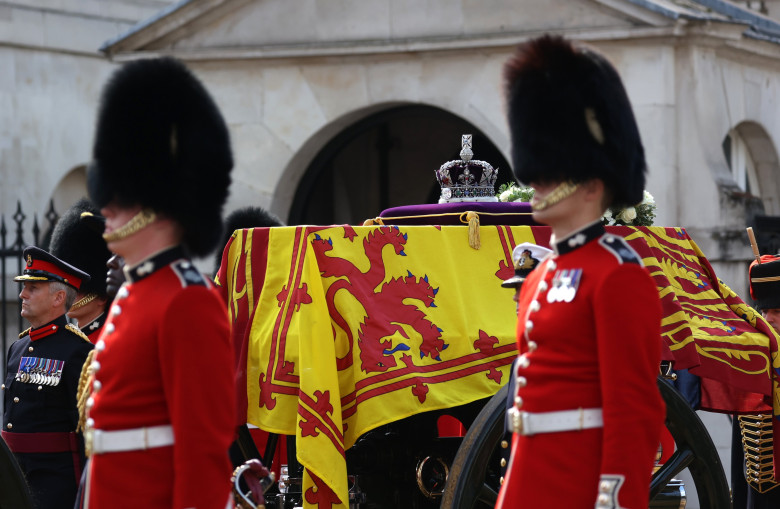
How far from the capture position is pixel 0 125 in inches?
458

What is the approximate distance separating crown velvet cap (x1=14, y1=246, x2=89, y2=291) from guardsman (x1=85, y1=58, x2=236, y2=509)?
2047 millimetres

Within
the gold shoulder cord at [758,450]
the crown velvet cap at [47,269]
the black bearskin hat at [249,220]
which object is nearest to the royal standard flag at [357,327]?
the crown velvet cap at [47,269]

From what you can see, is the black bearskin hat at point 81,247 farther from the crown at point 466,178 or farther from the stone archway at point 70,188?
the stone archway at point 70,188

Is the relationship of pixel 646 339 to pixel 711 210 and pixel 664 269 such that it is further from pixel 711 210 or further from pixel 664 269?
pixel 711 210

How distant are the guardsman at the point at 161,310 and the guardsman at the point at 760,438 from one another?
2.88m

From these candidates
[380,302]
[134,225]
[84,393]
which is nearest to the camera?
[134,225]

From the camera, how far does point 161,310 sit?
313 centimetres

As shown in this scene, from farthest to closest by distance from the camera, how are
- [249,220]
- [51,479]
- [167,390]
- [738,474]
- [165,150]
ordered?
1. [249,220]
2. [738,474]
3. [51,479]
4. [165,150]
5. [167,390]

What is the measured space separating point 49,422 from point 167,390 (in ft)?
7.38

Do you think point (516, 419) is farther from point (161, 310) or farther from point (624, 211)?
point (624, 211)

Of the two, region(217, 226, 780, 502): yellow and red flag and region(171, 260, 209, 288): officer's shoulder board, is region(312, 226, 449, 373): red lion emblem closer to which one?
region(217, 226, 780, 502): yellow and red flag

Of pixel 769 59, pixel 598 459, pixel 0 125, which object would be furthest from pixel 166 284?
pixel 0 125

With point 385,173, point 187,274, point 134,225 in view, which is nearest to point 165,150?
point 134,225

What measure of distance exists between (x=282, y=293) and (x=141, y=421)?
1.72 metres
